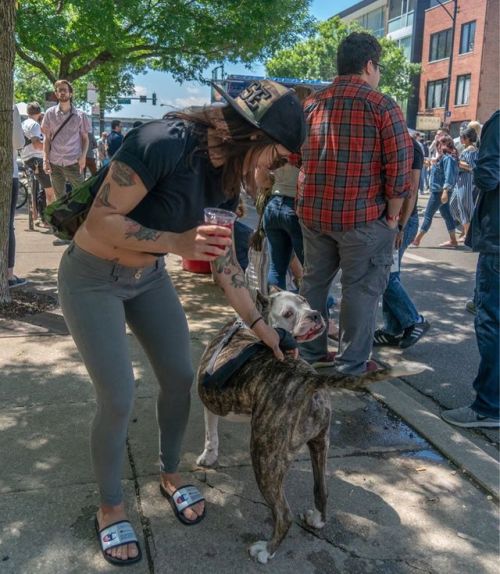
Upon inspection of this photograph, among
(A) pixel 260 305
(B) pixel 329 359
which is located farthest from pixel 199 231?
(B) pixel 329 359

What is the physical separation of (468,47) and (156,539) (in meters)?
41.2

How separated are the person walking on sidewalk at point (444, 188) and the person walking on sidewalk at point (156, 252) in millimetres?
8628

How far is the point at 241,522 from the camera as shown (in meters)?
2.75

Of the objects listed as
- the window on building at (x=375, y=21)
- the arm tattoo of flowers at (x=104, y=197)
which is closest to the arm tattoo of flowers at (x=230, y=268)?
the arm tattoo of flowers at (x=104, y=197)

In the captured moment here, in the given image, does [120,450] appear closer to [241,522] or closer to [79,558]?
[79,558]

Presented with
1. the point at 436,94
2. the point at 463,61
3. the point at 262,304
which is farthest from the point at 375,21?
the point at 262,304

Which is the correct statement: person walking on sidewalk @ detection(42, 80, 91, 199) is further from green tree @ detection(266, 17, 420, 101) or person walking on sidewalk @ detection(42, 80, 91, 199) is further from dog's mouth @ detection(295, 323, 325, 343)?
green tree @ detection(266, 17, 420, 101)

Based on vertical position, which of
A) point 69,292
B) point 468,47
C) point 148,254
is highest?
point 468,47

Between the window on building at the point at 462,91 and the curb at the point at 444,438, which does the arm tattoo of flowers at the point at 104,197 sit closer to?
the curb at the point at 444,438

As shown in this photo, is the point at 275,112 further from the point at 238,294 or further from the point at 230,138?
the point at 238,294

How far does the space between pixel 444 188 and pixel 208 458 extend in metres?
8.72

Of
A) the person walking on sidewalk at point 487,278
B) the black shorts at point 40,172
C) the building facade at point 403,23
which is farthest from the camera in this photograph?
Result: the building facade at point 403,23

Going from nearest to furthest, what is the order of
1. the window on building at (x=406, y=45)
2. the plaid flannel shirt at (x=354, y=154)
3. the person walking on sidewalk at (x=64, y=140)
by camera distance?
the plaid flannel shirt at (x=354, y=154) → the person walking on sidewalk at (x=64, y=140) → the window on building at (x=406, y=45)

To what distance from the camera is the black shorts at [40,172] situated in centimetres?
1003
